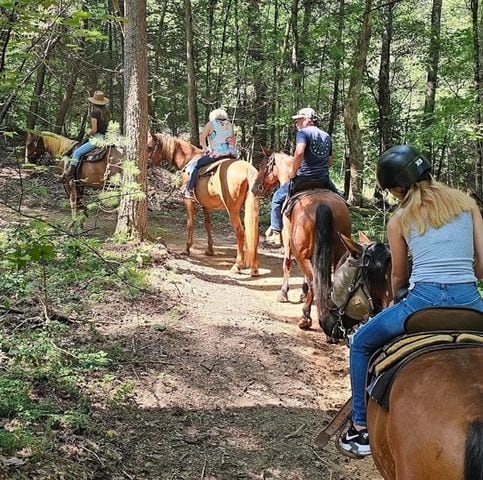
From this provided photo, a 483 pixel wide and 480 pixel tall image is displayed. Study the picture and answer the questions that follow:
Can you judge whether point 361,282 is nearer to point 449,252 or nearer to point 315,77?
point 449,252

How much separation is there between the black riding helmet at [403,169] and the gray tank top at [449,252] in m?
0.33

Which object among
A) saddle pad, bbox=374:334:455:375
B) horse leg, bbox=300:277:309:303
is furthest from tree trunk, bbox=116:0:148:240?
saddle pad, bbox=374:334:455:375

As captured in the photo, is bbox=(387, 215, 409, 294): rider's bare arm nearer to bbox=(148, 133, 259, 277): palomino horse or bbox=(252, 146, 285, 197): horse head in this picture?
bbox=(252, 146, 285, 197): horse head

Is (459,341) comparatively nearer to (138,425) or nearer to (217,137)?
(138,425)

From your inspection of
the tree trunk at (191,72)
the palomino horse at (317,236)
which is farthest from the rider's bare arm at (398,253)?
the tree trunk at (191,72)

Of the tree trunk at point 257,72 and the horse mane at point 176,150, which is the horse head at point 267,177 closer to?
the horse mane at point 176,150

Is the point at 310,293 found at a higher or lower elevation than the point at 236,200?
lower

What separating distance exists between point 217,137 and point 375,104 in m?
11.6

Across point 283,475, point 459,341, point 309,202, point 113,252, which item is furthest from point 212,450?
point 113,252

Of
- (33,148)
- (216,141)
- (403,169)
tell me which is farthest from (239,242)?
(403,169)

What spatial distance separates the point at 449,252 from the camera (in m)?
3.10

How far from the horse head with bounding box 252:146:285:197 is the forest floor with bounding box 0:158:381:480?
6.22ft

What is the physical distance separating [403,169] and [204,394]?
116 inches

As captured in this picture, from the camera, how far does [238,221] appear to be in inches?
420
